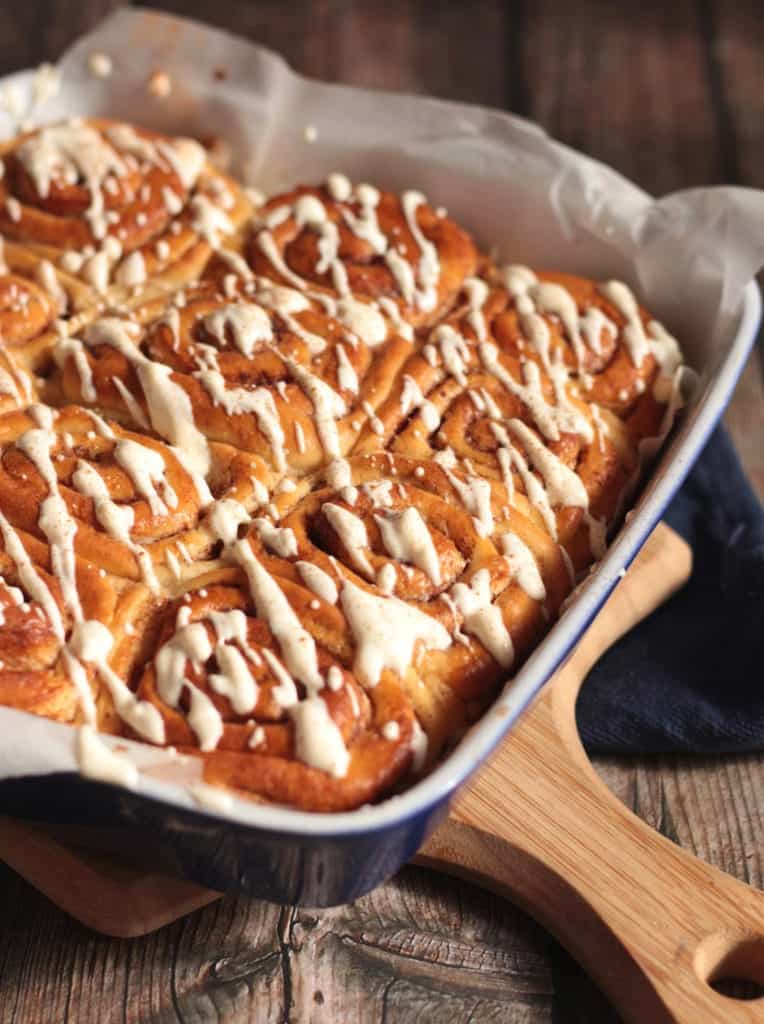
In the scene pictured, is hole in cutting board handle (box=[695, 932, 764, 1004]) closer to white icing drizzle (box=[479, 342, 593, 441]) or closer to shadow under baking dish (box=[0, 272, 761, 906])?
shadow under baking dish (box=[0, 272, 761, 906])

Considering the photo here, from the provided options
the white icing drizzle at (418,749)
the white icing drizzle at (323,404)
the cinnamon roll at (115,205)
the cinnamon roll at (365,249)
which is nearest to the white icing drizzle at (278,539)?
the white icing drizzle at (323,404)

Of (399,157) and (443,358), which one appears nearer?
(443,358)

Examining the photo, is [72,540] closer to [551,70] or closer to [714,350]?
[714,350]

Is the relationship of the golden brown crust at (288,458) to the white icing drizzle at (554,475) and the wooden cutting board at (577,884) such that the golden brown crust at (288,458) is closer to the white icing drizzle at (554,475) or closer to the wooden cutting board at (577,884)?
the white icing drizzle at (554,475)

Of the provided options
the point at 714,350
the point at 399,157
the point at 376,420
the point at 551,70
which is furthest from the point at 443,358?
the point at 551,70

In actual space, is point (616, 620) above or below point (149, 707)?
below

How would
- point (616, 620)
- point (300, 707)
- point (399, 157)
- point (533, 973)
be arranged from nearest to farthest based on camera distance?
point (300, 707), point (533, 973), point (616, 620), point (399, 157)

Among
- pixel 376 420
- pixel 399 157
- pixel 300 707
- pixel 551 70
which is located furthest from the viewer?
pixel 551 70

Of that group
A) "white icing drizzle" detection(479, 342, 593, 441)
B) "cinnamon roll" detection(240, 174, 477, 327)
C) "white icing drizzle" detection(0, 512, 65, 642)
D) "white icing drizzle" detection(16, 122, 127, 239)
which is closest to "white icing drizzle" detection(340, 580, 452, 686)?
"white icing drizzle" detection(0, 512, 65, 642)

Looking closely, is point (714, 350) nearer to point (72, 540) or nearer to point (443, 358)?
point (443, 358)
